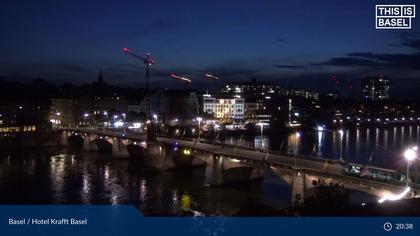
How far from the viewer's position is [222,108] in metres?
45.6

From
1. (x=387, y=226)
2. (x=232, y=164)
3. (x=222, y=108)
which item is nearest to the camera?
(x=387, y=226)

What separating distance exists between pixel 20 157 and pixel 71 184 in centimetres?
857

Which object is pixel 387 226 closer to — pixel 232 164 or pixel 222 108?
pixel 232 164

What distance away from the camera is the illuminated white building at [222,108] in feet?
148

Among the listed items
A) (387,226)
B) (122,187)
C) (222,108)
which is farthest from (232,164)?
(222,108)

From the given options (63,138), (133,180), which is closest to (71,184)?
(133,180)

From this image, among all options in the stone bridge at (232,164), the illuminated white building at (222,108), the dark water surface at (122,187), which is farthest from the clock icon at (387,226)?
the illuminated white building at (222,108)

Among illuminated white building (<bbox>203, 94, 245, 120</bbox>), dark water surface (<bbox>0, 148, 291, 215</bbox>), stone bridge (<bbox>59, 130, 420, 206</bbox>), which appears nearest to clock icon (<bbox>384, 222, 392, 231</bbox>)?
stone bridge (<bbox>59, 130, 420, 206</bbox>)

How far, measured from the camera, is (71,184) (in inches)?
579

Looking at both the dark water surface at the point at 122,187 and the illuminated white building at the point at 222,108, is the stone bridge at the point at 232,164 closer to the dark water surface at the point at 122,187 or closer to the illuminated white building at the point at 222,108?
the dark water surface at the point at 122,187

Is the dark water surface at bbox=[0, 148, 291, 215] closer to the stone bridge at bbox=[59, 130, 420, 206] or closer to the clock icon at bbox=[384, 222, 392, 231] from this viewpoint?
the stone bridge at bbox=[59, 130, 420, 206]

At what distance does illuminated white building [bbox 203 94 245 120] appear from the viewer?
4516 cm

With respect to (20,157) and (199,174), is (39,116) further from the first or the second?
(199,174)

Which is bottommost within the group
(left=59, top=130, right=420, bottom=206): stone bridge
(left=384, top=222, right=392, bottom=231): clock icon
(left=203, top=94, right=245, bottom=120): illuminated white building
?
(left=59, top=130, right=420, bottom=206): stone bridge
